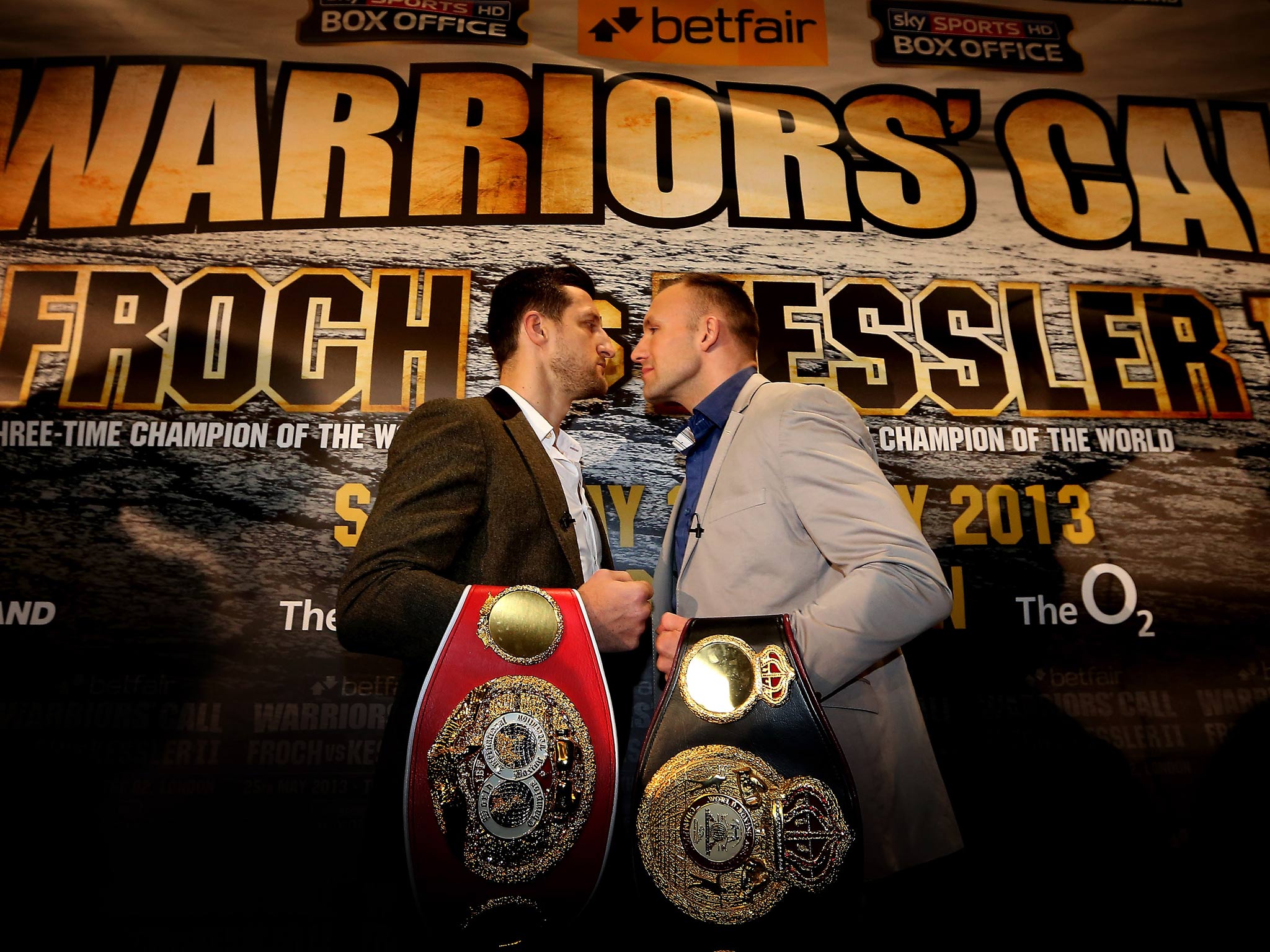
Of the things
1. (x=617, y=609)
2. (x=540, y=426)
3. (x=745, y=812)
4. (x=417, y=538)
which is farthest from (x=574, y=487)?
(x=745, y=812)

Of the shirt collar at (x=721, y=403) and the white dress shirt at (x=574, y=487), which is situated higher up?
the shirt collar at (x=721, y=403)

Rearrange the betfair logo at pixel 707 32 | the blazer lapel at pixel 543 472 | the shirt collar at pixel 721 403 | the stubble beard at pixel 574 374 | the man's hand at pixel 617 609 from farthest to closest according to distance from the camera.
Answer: the betfair logo at pixel 707 32 → the stubble beard at pixel 574 374 → the shirt collar at pixel 721 403 → the blazer lapel at pixel 543 472 → the man's hand at pixel 617 609

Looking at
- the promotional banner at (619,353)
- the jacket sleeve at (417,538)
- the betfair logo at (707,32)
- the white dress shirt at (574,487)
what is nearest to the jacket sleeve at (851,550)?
the white dress shirt at (574,487)

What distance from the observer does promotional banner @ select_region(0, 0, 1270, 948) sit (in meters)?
2.34

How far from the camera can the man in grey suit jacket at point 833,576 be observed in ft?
4.17

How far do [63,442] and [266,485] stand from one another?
25.4 inches

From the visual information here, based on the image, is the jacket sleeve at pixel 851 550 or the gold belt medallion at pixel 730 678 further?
the jacket sleeve at pixel 851 550

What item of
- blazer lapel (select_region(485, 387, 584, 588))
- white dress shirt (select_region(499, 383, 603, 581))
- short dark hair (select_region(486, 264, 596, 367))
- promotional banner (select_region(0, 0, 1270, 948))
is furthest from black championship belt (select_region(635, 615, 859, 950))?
promotional banner (select_region(0, 0, 1270, 948))

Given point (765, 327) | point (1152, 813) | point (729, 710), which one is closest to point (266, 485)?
point (765, 327)

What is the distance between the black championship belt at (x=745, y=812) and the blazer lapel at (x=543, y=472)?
1.76ft

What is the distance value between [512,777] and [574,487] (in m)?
0.88

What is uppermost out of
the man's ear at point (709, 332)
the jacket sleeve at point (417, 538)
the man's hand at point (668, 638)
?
the man's ear at point (709, 332)

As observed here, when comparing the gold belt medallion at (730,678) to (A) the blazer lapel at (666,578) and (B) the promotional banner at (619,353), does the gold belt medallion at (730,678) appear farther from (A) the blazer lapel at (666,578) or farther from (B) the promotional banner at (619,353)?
(B) the promotional banner at (619,353)

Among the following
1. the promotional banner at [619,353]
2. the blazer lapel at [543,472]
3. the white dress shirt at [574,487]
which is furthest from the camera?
the promotional banner at [619,353]
